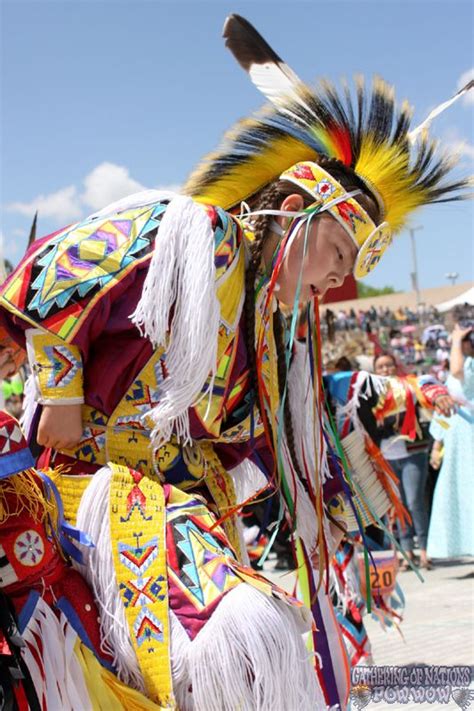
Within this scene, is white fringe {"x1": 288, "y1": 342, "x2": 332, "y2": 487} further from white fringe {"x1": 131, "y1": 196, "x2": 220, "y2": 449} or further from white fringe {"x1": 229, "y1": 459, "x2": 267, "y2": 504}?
white fringe {"x1": 131, "y1": 196, "x2": 220, "y2": 449}

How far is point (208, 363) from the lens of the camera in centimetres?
205

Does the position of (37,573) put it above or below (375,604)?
above

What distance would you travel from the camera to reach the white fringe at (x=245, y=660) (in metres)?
1.79

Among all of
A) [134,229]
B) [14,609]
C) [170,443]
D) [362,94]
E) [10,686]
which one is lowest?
[10,686]

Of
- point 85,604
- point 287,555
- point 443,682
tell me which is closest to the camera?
point 85,604

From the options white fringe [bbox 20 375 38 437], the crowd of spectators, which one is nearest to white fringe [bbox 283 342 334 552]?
white fringe [bbox 20 375 38 437]

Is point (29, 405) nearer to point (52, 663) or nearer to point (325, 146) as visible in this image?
point (52, 663)

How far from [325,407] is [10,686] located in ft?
4.36

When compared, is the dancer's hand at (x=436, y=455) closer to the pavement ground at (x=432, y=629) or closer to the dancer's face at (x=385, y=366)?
the pavement ground at (x=432, y=629)

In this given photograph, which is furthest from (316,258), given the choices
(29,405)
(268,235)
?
(29,405)

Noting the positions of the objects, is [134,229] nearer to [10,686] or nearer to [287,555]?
[10,686]

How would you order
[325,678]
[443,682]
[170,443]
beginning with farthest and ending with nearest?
[443,682], [325,678], [170,443]

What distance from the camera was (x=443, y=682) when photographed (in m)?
3.61

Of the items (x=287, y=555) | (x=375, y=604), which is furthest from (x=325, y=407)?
(x=287, y=555)
